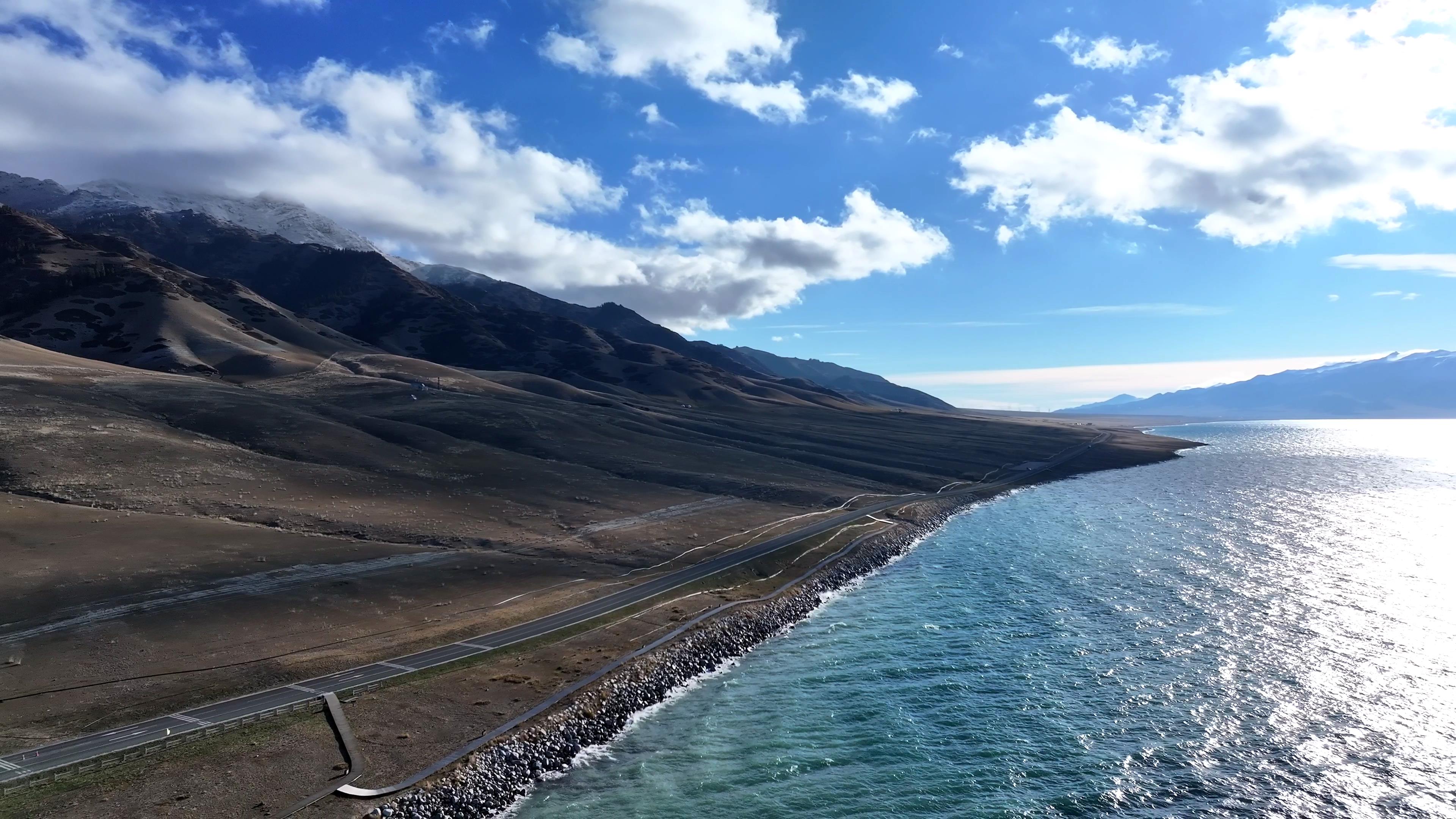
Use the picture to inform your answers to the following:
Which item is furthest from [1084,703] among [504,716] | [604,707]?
[504,716]

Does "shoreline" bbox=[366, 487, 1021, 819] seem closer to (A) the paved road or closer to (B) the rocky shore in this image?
(B) the rocky shore

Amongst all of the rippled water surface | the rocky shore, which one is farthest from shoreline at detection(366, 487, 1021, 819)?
the rippled water surface

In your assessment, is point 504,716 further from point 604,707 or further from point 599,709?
point 604,707

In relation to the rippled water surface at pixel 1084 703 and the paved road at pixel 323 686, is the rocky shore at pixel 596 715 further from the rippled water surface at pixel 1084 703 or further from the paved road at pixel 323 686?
the paved road at pixel 323 686

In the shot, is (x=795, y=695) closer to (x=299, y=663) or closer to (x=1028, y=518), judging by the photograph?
(x=299, y=663)

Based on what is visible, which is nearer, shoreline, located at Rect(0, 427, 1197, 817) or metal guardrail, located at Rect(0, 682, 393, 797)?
metal guardrail, located at Rect(0, 682, 393, 797)
